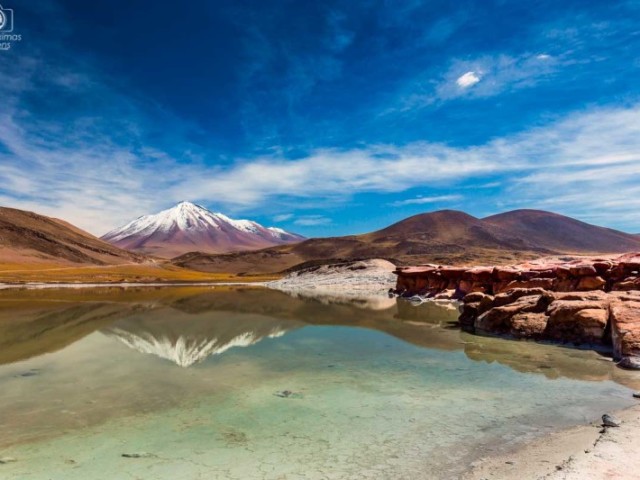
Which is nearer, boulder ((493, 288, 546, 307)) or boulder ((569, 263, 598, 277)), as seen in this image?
boulder ((493, 288, 546, 307))

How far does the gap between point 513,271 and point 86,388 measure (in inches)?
1588

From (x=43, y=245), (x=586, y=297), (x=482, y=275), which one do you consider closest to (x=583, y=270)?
(x=586, y=297)

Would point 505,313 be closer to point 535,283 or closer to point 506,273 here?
point 535,283

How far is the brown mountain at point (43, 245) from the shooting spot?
472ft

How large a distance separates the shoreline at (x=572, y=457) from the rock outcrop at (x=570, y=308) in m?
9.47

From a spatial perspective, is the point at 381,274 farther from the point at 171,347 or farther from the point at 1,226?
the point at 1,226

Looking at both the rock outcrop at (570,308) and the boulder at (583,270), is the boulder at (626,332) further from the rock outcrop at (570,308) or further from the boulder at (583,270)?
the boulder at (583,270)

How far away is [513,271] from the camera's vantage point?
43.6 meters

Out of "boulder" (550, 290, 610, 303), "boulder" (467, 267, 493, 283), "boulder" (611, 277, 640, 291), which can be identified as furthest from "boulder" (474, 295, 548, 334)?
"boulder" (467, 267, 493, 283)

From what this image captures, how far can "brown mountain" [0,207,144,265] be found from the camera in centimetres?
14400

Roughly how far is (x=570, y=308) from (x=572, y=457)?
17.4m

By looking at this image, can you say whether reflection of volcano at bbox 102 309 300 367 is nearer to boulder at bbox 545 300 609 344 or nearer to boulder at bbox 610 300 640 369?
boulder at bbox 545 300 609 344

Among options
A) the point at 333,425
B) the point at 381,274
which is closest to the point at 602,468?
the point at 333,425

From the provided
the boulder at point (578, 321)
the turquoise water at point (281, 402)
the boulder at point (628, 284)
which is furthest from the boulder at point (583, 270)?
the turquoise water at point (281, 402)
